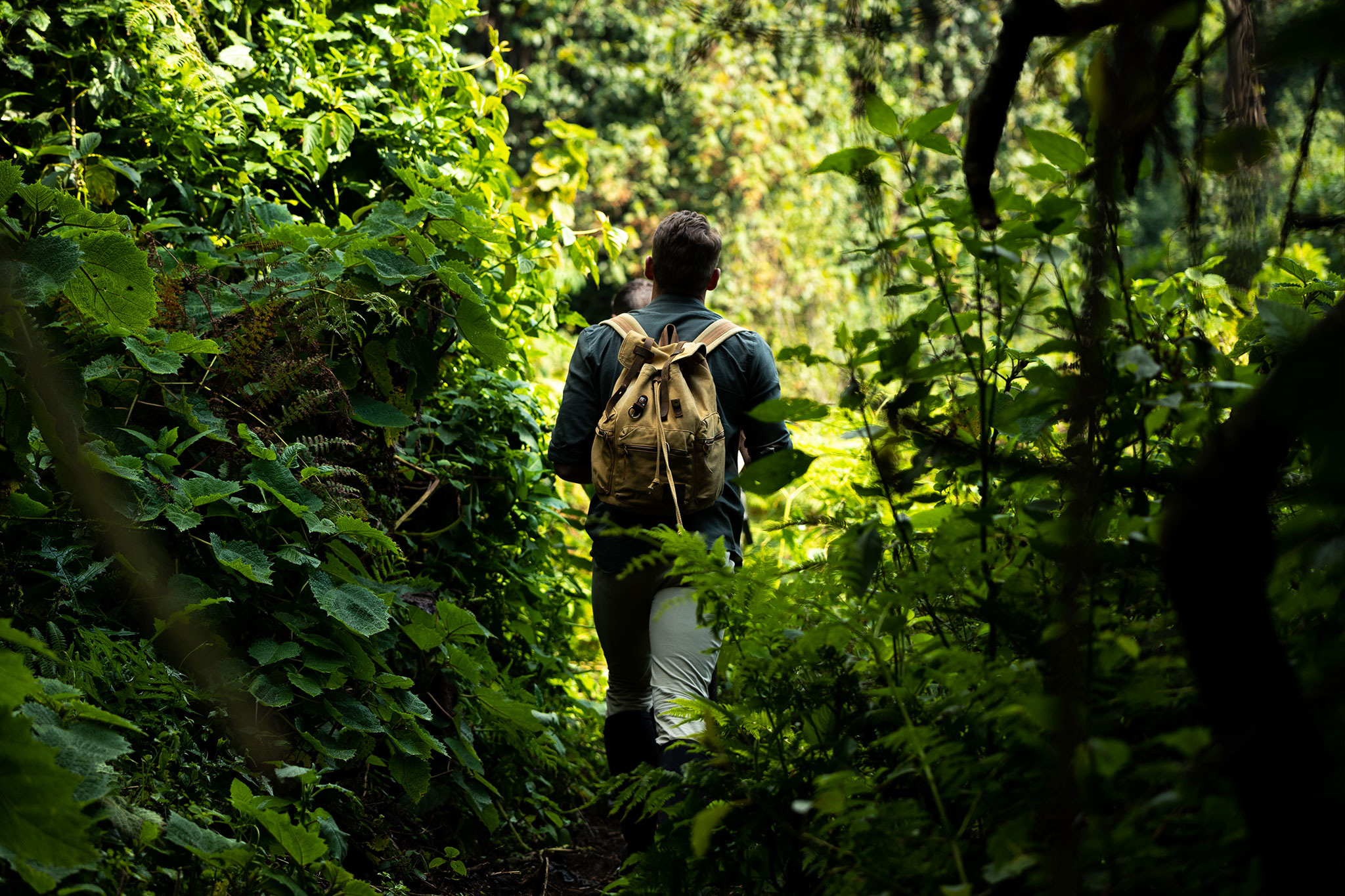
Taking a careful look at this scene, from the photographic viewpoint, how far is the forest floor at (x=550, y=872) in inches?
109

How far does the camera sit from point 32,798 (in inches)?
46.9

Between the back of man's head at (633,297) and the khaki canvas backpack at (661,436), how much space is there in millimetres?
1535

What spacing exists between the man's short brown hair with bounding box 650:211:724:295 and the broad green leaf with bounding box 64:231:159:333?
1.27 meters

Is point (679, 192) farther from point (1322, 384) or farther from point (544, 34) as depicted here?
point (1322, 384)

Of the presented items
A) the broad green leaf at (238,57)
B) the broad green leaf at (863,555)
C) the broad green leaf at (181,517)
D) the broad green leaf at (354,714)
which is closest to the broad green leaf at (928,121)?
the broad green leaf at (863,555)

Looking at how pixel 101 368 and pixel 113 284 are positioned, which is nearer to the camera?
pixel 113 284

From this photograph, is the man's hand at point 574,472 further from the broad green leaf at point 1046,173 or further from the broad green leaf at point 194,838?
the broad green leaf at point 1046,173

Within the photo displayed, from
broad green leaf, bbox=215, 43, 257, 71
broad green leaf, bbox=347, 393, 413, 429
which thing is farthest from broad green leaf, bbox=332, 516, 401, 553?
broad green leaf, bbox=215, 43, 257, 71

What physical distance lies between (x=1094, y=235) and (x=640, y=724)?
6.76 ft

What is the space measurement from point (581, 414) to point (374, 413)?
557mm

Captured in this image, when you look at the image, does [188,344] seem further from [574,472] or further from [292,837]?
[292,837]

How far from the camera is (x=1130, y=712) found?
120cm

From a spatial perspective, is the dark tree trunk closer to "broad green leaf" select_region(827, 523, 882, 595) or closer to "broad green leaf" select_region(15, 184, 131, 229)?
"broad green leaf" select_region(827, 523, 882, 595)

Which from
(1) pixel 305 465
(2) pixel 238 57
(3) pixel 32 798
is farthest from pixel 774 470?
(2) pixel 238 57
